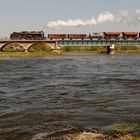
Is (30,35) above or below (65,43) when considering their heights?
above

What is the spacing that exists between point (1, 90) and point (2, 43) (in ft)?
338

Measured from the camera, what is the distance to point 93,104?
2336cm

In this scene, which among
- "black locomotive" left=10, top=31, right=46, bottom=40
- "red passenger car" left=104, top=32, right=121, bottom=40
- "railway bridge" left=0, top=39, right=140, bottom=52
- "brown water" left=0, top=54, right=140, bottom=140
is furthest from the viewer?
"red passenger car" left=104, top=32, right=121, bottom=40

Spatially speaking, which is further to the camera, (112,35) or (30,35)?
(112,35)

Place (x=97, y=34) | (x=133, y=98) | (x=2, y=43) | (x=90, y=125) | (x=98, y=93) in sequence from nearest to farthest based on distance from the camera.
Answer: (x=90, y=125) < (x=133, y=98) < (x=98, y=93) < (x=2, y=43) < (x=97, y=34)

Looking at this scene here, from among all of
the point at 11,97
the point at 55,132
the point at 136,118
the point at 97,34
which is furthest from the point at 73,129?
the point at 97,34

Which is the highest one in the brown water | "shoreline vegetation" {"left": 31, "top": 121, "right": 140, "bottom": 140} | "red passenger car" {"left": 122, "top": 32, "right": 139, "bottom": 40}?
"red passenger car" {"left": 122, "top": 32, "right": 139, "bottom": 40}

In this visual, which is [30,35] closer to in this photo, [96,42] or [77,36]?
[77,36]

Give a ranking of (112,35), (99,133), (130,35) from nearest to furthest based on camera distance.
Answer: (99,133), (130,35), (112,35)

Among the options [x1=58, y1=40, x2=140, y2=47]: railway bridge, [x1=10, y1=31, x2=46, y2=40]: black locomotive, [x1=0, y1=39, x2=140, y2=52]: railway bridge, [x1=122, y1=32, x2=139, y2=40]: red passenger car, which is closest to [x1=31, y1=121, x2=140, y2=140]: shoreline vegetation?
[x1=0, y1=39, x2=140, y2=52]: railway bridge

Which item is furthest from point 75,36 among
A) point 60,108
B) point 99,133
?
point 99,133

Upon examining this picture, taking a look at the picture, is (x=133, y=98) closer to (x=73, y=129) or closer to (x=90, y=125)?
(x=90, y=125)

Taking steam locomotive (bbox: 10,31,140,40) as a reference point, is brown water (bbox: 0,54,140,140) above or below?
below

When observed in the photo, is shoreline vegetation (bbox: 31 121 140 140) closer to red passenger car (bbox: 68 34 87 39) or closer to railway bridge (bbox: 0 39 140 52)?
railway bridge (bbox: 0 39 140 52)
